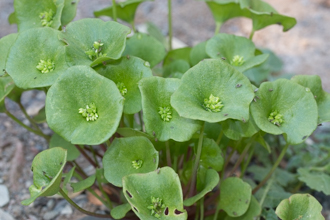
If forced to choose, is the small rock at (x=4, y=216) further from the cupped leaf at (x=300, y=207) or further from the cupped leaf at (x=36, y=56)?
the cupped leaf at (x=300, y=207)

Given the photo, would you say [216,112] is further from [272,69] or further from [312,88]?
[272,69]

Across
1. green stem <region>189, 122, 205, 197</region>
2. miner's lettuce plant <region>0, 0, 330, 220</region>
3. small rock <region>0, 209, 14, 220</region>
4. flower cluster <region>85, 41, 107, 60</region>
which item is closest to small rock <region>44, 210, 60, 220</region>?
small rock <region>0, 209, 14, 220</region>

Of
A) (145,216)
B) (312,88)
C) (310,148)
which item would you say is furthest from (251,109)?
(310,148)

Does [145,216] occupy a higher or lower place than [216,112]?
lower

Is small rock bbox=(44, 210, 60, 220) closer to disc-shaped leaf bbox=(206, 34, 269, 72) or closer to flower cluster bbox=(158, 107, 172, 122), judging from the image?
flower cluster bbox=(158, 107, 172, 122)

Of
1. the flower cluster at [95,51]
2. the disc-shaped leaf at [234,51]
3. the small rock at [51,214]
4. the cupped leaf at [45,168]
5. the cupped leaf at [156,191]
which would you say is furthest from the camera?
the small rock at [51,214]

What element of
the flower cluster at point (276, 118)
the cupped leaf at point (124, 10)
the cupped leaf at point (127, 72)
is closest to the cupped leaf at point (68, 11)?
the cupped leaf at point (124, 10)
